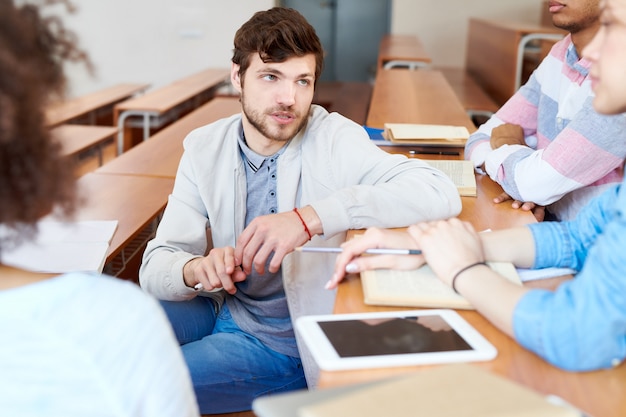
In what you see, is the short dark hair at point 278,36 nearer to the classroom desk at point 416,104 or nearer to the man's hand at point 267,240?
the man's hand at point 267,240

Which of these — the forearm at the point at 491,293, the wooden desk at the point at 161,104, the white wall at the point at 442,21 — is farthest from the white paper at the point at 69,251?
the white wall at the point at 442,21

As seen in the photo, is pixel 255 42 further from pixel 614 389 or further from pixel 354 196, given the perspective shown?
pixel 614 389

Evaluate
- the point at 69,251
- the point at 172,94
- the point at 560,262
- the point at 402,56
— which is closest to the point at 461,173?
the point at 560,262

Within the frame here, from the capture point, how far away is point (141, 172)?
9.34 ft

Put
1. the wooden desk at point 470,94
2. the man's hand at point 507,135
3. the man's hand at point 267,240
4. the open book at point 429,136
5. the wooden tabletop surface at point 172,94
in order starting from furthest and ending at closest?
the wooden tabletop surface at point 172,94, the wooden desk at point 470,94, the open book at point 429,136, the man's hand at point 507,135, the man's hand at point 267,240

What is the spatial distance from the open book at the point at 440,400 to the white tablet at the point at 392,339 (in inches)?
5.1

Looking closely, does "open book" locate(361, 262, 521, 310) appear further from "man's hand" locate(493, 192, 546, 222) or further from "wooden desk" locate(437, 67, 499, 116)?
"wooden desk" locate(437, 67, 499, 116)

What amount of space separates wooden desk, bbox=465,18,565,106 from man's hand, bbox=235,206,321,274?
3.18m

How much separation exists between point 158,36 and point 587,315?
24.2ft

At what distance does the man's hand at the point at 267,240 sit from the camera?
1451 millimetres

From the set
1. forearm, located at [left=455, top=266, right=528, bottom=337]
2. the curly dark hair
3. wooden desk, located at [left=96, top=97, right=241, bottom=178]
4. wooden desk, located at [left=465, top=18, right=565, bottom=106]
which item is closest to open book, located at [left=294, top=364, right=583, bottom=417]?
forearm, located at [left=455, top=266, right=528, bottom=337]

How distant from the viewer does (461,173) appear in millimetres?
1979

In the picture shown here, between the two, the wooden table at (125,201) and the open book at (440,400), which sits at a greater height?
the open book at (440,400)

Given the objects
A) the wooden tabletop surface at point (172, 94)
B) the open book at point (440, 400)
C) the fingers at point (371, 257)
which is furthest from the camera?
the wooden tabletop surface at point (172, 94)
